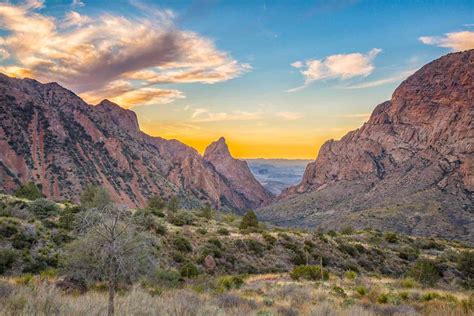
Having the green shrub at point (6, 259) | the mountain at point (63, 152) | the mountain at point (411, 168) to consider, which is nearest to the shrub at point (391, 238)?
the mountain at point (411, 168)

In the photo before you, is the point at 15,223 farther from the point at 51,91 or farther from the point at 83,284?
the point at 51,91

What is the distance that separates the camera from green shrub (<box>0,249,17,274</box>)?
18.8 metres

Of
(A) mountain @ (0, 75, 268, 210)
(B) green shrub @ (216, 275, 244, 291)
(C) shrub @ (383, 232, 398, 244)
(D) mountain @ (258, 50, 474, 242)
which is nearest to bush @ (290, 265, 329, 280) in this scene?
(B) green shrub @ (216, 275, 244, 291)

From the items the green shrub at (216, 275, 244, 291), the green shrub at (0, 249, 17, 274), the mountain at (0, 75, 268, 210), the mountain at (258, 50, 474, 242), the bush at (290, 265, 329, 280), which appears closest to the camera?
the green shrub at (216, 275, 244, 291)

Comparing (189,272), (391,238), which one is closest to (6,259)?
(189,272)

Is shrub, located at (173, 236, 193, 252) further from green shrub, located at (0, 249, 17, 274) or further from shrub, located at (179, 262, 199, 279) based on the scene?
green shrub, located at (0, 249, 17, 274)

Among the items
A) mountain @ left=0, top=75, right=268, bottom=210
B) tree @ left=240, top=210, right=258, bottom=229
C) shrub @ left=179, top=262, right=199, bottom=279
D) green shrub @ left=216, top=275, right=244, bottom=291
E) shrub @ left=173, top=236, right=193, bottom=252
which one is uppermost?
mountain @ left=0, top=75, right=268, bottom=210

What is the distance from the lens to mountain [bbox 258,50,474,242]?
300ft

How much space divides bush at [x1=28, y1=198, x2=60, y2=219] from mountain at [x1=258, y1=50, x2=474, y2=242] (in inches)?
2903

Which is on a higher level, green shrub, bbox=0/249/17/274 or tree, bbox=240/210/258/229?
green shrub, bbox=0/249/17/274

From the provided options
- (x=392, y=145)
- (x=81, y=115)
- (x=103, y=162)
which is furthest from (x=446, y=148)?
(x=81, y=115)

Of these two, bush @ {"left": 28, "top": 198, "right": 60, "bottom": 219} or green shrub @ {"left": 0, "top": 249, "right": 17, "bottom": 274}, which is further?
bush @ {"left": 28, "top": 198, "right": 60, "bottom": 219}

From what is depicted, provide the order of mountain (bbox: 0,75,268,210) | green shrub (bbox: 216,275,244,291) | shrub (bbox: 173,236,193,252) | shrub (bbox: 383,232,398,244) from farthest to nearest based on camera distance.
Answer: mountain (bbox: 0,75,268,210), shrub (bbox: 383,232,398,244), shrub (bbox: 173,236,193,252), green shrub (bbox: 216,275,244,291)

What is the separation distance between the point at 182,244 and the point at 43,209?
47.5 ft
